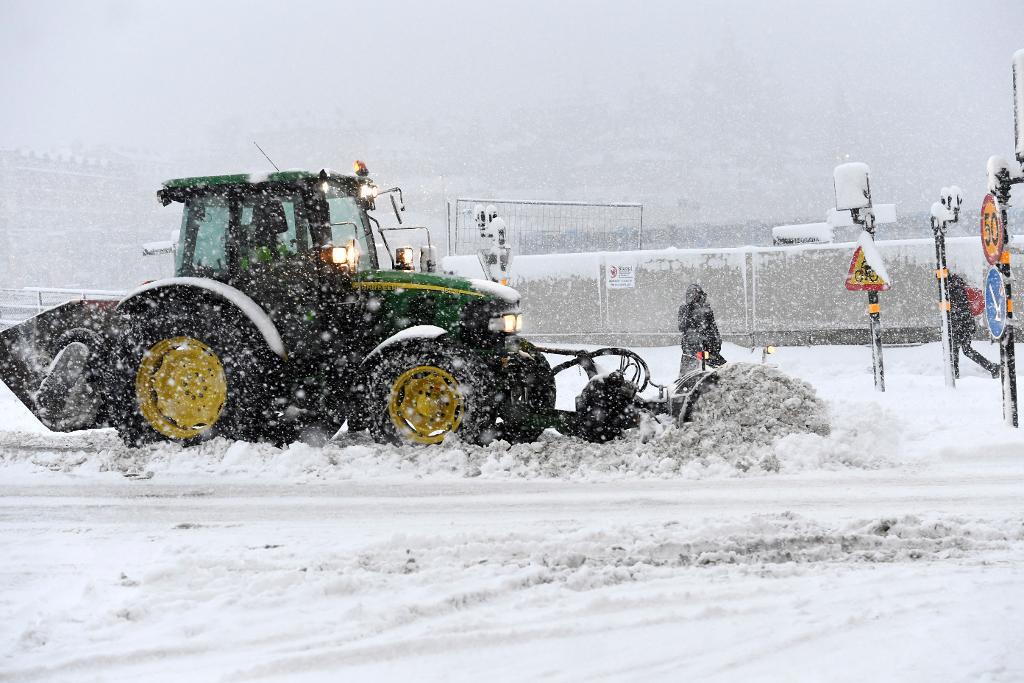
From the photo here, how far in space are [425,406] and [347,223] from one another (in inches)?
65.3

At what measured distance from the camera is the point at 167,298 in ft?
21.8

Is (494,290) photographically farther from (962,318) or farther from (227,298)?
(962,318)

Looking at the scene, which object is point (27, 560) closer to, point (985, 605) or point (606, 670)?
point (606, 670)

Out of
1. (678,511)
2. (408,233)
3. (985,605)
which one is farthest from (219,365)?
(985,605)

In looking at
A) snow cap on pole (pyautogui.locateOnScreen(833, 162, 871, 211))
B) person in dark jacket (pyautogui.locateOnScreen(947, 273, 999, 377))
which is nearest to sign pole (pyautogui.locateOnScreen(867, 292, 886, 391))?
snow cap on pole (pyautogui.locateOnScreen(833, 162, 871, 211))

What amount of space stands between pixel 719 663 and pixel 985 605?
44.3 inches

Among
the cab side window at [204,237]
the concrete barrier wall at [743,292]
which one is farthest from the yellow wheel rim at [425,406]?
the concrete barrier wall at [743,292]

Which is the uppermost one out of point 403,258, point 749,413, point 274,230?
point 274,230

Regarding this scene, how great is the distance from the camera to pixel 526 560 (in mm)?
3932

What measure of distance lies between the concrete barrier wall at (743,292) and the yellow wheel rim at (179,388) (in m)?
8.98

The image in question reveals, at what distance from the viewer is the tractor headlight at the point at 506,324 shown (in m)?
6.71

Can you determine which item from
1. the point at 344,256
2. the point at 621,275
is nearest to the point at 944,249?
the point at 621,275

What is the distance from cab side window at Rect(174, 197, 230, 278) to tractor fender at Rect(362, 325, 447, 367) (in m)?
1.40

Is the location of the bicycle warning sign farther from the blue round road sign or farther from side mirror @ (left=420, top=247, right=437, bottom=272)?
side mirror @ (left=420, top=247, right=437, bottom=272)
